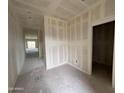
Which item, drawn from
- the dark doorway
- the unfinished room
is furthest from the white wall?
the dark doorway

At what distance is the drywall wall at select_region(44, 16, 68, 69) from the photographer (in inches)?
157

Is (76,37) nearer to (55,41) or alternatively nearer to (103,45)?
(55,41)

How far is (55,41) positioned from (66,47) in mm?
977

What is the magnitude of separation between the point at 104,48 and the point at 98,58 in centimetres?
87

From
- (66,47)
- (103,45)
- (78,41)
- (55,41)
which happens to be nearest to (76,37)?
(78,41)

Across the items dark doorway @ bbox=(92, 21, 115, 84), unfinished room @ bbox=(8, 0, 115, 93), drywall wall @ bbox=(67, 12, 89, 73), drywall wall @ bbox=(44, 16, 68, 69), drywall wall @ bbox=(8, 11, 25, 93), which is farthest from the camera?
dark doorway @ bbox=(92, 21, 115, 84)

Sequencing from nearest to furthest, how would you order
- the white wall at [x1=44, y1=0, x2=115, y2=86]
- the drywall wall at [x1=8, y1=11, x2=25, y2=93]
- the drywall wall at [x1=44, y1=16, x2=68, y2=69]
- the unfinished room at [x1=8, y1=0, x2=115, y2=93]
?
the drywall wall at [x1=8, y1=11, x2=25, y2=93]
the unfinished room at [x1=8, y1=0, x2=115, y2=93]
the white wall at [x1=44, y1=0, x2=115, y2=86]
the drywall wall at [x1=44, y1=16, x2=68, y2=69]

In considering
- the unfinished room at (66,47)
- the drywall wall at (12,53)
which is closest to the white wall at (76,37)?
the unfinished room at (66,47)

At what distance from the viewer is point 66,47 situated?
Answer: 16.1ft

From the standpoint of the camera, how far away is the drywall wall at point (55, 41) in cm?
399

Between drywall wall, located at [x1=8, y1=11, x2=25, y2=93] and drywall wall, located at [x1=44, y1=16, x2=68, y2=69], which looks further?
drywall wall, located at [x1=44, y1=16, x2=68, y2=69]

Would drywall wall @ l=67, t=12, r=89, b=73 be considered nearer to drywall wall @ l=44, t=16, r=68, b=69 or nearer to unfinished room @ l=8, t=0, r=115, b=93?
unfinished room @ l=8, t=0, r=115, b=93
